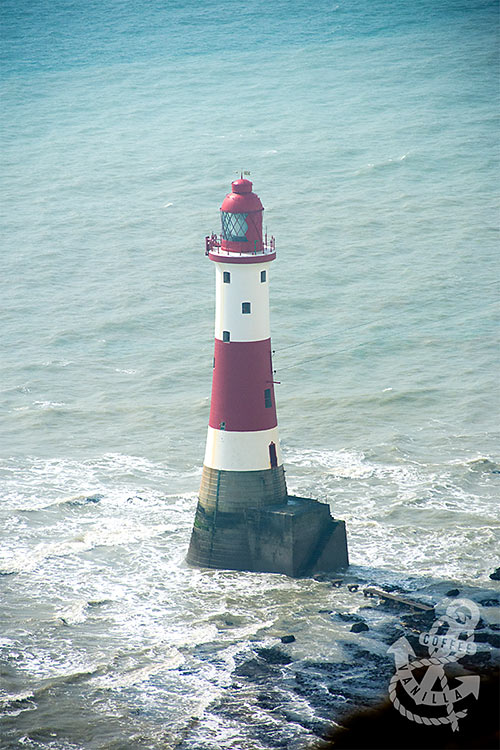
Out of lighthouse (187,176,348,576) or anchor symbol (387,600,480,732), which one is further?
lighthouse (187,176,348,576)

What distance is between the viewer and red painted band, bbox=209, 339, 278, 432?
40.3 meters

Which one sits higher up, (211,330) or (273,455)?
(211,330)

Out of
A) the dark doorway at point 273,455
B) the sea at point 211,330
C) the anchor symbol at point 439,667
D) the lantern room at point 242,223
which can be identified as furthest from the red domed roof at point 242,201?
the anchor symbol at point 439,667

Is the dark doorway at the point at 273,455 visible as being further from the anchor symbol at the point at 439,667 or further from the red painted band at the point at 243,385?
the anchor symbol at the point at 439,667

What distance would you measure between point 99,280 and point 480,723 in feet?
177

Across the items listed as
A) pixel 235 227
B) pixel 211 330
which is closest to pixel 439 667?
pixel 235 227

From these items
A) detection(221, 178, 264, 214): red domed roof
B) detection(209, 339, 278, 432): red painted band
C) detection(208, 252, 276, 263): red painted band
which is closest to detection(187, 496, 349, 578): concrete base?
detection(209, 339, 278, 432): red painted band

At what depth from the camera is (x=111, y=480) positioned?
5262 centimetres

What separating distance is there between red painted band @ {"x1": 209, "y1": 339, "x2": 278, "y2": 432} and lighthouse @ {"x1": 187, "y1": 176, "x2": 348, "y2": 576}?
0.10ft

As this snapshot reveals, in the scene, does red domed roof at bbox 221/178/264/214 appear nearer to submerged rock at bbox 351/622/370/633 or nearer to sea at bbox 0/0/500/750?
sea at bbox 0/0/500/750

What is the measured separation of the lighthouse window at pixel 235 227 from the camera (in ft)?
132

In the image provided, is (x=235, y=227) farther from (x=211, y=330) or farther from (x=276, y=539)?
(x=211, y=330)

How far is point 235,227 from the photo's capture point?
40281 mm

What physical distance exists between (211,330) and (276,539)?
32.5m
